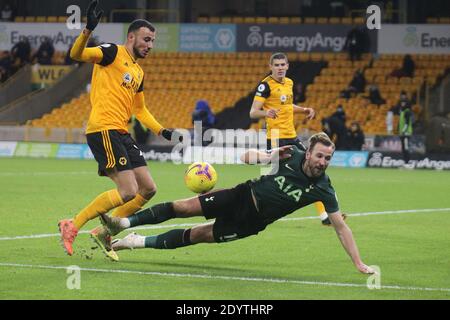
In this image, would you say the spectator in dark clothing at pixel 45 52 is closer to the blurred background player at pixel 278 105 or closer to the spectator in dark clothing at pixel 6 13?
the spectator in dark clothing at pixel 6 13

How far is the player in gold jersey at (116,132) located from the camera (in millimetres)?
10547

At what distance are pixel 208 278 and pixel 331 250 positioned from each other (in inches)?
106

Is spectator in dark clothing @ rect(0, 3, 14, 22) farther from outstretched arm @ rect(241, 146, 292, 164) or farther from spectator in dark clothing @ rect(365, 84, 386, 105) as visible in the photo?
outstretched arm @ rect(241, 146, 292, 164)

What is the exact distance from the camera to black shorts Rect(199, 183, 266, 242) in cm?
1005

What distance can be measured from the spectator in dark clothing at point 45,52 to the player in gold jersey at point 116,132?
29731mm

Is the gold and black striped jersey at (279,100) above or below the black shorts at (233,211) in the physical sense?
above

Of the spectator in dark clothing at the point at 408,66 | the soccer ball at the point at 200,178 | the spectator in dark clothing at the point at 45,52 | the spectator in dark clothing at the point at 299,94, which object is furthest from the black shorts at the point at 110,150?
the spectator in dark clothing at the point at 45,52

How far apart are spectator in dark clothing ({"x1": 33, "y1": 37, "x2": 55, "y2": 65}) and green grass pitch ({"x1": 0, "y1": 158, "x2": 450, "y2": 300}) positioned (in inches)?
847

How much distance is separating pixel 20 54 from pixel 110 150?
1217 inches

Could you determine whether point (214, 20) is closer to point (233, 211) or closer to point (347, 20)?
point (347, 20)

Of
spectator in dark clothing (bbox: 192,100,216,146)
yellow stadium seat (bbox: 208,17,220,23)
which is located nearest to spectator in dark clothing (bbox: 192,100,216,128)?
spectator in dark clothing (bbox: 192,100,216,146)

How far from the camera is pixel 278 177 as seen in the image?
32.7 ft

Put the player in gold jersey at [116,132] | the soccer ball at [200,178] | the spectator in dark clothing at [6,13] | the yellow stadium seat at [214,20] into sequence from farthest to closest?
the spectator in dark clothing at [6,13] < the yellow stadium seat at [214,20] < the soccer ball at [200,178] < the player in gold jersey at [116,132]

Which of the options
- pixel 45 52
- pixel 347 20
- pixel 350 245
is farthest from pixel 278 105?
pixel 45 52
